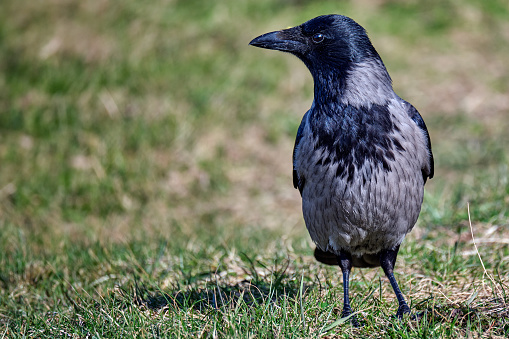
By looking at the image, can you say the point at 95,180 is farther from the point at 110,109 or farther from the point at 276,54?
the point at 276,54

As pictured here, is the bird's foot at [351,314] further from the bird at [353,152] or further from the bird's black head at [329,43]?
the bird's black head at [329,43]

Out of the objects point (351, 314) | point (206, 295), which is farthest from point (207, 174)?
point (351, 314)

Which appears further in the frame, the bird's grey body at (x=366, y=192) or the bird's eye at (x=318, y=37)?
the bird's eye at (x=318, y=37)

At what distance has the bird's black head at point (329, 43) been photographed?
3.77m

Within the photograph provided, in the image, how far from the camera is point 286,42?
3.92m

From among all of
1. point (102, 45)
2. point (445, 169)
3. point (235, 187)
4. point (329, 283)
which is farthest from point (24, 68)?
point (329, 283)

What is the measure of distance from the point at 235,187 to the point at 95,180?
1.60m

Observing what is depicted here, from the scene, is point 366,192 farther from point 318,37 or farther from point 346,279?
point 318,37

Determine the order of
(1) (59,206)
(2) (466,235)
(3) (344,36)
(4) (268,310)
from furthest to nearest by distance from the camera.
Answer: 1. (1) (59,206)
2. (2) (466,235)
3. (3) (344,36)
4. (4) (268,310)

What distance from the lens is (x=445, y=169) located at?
749cm

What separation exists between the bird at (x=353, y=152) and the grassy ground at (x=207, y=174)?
1.14 ft

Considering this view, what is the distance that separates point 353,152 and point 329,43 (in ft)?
2.29

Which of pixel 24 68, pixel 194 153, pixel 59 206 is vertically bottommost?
pixel 59 206

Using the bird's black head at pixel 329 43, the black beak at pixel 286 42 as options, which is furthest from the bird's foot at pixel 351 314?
the black beak at pixel 286 42
